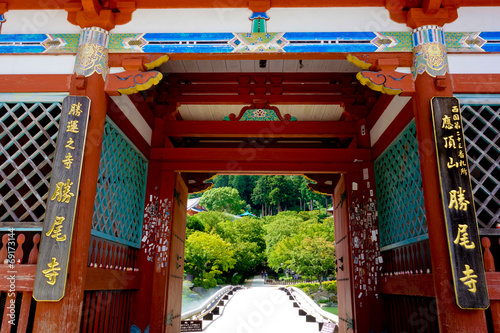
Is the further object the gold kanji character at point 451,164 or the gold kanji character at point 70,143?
the gold kanji character at point 70,143

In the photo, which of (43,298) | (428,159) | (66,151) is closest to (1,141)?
(66,151)

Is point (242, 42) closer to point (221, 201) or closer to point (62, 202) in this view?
point (62, 202)

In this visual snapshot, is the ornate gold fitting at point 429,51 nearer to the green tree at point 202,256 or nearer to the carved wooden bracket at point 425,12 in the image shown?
the carved wooden bracket at point 425,12

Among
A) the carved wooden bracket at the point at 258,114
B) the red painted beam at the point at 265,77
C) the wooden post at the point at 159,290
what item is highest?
the red painted beam at the point at 265,77

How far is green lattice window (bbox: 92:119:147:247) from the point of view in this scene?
4090 mm

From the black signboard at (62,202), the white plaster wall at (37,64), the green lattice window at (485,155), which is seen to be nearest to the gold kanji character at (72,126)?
the black signboard at (62,202)

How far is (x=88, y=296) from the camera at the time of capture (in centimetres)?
368

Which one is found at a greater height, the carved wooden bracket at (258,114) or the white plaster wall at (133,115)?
the carved wooden bracket at (258,114)

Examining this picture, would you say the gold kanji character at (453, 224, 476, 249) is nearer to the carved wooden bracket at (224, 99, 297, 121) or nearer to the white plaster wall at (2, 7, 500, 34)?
the white plaster wall at (2, 7, 500, 34)

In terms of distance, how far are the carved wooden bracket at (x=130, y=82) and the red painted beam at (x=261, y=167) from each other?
206cm

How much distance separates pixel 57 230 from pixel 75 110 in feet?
3.68

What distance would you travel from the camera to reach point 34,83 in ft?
12.2

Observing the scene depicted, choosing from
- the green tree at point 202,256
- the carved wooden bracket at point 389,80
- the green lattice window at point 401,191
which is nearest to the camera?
the carved wooden bracket at point 389,80

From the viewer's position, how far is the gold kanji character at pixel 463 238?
2988mm
